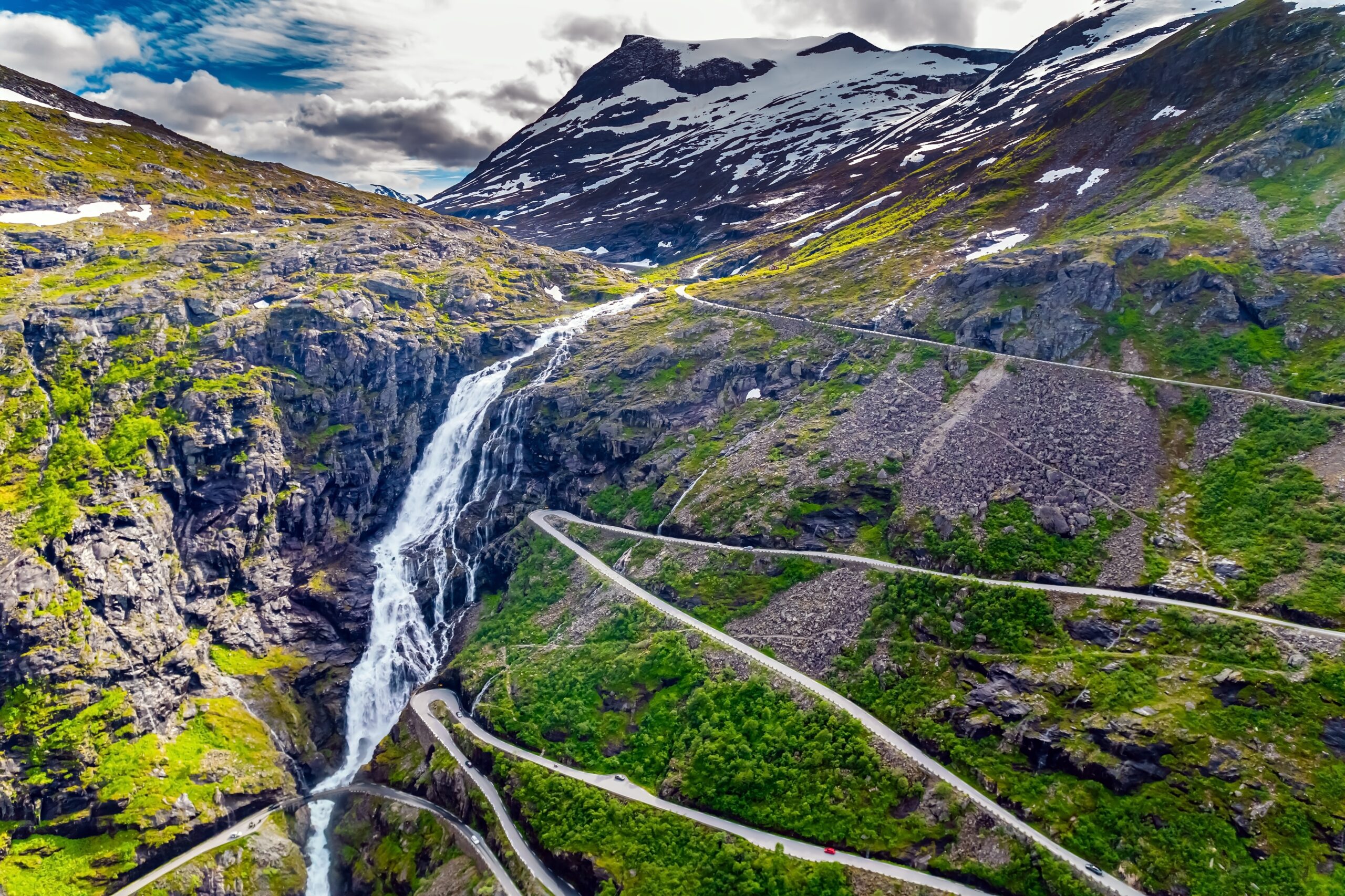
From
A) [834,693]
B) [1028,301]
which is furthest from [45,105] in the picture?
[834,693]

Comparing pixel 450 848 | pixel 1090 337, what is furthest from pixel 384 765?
pixel 1090 337

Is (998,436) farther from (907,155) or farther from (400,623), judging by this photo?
(907,155)

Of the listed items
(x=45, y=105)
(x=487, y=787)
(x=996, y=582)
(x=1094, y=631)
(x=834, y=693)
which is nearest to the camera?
(x=1094, y=631)

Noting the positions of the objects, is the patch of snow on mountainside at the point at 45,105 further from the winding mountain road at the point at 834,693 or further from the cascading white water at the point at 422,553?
the winding mountain road at the point at 834,693

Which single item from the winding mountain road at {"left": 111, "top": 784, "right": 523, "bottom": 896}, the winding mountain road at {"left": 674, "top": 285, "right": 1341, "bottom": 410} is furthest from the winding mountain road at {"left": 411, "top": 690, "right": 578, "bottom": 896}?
the winding mountain road at {"left": 674, "top": 285, "right": 1341, "bottom": 410}

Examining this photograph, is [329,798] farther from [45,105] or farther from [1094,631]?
[45,105]

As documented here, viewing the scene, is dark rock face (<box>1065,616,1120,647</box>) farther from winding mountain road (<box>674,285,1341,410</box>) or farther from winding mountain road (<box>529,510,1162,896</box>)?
winding mountain road (<box>674,285,1341,410</box>)
